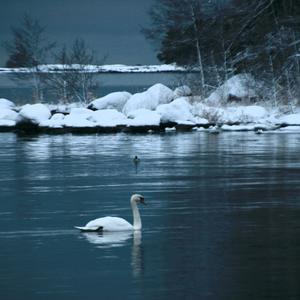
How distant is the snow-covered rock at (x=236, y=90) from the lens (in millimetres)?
57094

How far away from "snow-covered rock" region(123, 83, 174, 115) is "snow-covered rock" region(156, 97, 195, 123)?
241 inches

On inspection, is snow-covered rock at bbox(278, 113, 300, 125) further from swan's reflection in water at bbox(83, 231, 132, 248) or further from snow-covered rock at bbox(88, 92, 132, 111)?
swan's reflection in water at bbox(83, 231, 132, 248)

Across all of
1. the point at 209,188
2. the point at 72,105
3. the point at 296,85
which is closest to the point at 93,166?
the point at 209,188

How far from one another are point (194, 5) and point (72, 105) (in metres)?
8.66

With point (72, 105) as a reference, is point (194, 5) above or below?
above

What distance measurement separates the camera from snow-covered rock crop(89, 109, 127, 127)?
5175cm

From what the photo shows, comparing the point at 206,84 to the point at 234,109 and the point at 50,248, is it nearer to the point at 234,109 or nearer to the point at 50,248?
the point at 234,109

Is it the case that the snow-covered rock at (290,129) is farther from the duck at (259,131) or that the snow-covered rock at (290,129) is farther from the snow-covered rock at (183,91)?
the snow-covered rock at (183,91)

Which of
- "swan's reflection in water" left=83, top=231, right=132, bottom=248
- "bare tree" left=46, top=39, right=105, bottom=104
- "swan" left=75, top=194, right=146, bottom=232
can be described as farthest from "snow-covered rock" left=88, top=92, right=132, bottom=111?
"swan's reflection in water" left=83, top=231, right=132, bottom=248

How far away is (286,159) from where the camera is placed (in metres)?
31.9

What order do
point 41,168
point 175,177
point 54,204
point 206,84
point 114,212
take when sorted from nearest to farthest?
point 114,212 → point 54,204 → point 175,177 → point 41,168 → point 206,84

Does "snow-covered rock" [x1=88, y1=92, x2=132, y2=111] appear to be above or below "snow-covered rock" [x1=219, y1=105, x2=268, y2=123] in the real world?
above

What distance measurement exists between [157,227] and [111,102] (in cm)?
4418

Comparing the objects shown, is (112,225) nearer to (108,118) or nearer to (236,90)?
(108,118)
